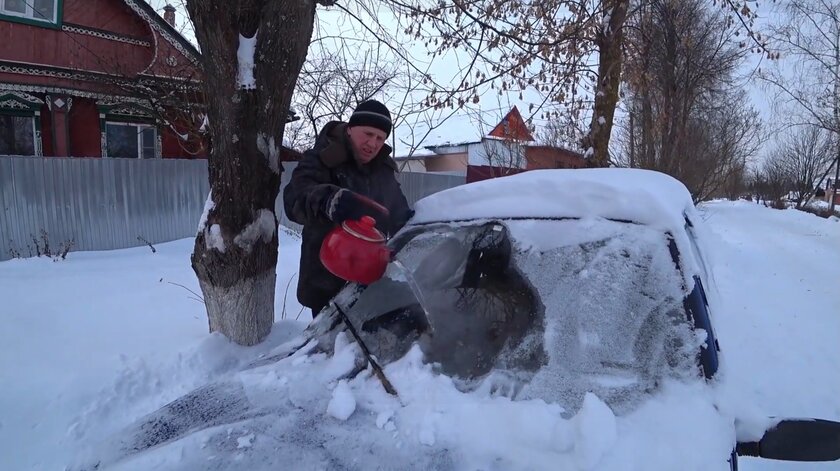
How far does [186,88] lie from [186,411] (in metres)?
7.99

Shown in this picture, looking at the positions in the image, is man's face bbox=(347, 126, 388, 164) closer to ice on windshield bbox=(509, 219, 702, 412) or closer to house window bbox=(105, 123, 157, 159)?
ice on windshield bbox=(509, 219, 702, 412)

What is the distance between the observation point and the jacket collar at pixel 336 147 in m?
2.46

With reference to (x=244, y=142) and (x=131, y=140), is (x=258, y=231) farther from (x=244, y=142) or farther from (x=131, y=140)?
(x=131, y=140)

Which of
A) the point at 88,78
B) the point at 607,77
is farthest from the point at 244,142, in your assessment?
the point at 88,78

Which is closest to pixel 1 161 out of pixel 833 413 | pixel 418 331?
pixel 418 331

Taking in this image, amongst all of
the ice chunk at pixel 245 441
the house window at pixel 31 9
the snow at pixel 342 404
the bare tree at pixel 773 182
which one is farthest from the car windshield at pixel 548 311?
the bare tree at pixel 773 182

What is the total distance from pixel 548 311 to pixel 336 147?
56.4 inches

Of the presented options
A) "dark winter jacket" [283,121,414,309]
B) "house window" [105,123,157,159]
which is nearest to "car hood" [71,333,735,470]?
"dark winter jacket" [283,121,414,309]

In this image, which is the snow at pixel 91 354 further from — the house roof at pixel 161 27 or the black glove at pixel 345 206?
the house roof at pixel 161 27

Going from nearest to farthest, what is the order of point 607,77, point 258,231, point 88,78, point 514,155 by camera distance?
point 258,231
point 607,77
point 88,78
point 514,155

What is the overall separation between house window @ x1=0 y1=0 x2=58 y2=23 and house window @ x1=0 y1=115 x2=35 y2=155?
2.12 m

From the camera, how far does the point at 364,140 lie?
2.53 m

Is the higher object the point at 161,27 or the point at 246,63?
the point at 161,27

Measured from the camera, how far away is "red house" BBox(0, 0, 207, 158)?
970cm
